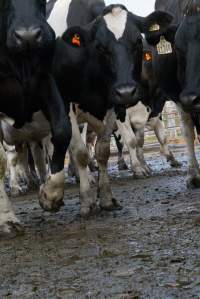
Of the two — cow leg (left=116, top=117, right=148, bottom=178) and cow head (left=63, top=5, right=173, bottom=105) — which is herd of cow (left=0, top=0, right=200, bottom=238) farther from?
cow leg (left=116, top=117, right=148, bottom=178)

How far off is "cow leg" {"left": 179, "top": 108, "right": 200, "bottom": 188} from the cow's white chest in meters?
1.73

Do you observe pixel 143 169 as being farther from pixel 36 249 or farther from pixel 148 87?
pixel 36 249

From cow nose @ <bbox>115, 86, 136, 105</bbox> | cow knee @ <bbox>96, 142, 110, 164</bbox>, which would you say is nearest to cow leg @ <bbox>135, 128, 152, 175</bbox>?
cow knee @ <bbox>96, 142, 110, 164</bbox>

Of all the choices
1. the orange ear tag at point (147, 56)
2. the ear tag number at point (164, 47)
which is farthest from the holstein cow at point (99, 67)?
the orange ear tag at point (147, 56)

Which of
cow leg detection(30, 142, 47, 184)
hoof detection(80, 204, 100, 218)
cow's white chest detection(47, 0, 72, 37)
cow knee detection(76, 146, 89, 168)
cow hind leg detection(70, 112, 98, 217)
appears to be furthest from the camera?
cow leg detection(30, 142, 47, 184)

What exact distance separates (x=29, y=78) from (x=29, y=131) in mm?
2133

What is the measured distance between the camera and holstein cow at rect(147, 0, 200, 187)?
5547 millimetres

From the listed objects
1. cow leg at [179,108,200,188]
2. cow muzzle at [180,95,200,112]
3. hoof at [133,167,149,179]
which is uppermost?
cow muzzle at [180,95,200,112]

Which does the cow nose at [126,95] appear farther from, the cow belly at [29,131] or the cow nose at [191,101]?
the cow belly at [29,131]

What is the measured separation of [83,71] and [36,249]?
279cm

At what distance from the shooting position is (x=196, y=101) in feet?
17.7

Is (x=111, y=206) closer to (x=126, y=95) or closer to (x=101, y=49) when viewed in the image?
(x=126, y=95)

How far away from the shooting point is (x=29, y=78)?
4492 mm

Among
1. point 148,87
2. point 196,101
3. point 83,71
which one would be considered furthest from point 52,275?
point 148,87
